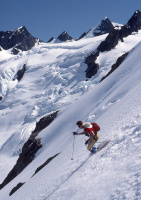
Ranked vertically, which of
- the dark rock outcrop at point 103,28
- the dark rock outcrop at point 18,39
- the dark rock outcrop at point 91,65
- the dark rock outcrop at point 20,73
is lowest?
the dark rock outcrop at point 103,28

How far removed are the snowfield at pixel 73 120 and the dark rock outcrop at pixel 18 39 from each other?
60.8 meters

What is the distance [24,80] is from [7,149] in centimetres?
3705

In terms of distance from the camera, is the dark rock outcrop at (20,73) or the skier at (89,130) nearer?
the skier at (89,130)

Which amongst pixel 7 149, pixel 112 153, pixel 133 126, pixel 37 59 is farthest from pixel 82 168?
pixel 37 59

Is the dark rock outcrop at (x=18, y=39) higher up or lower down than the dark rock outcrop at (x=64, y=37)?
higher up

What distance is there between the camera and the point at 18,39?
161375 millimetres

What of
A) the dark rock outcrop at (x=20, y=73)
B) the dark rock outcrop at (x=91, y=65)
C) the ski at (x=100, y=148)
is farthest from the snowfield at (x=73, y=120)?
the dark rock outcrop at (x=20, y=73)

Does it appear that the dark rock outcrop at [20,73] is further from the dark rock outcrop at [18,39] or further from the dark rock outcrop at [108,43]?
the dark rock outcrop at [18,39]

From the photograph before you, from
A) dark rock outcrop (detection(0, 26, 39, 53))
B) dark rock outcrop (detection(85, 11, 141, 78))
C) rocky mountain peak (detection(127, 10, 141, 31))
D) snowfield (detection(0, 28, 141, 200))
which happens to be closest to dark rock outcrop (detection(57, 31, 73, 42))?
dark rock outcrop (detection(0, 26, 39, 53))

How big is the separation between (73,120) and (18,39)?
486 ft

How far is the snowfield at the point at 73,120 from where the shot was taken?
5.69 metres

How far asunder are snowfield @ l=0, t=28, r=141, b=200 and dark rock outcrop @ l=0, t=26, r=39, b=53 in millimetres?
60850

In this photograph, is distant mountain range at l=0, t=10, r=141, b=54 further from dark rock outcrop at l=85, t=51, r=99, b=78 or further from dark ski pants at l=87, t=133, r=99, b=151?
dark ski pants at l=87, t=133, r=99, b=151

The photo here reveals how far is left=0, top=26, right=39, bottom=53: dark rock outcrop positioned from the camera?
158875 millimetres
